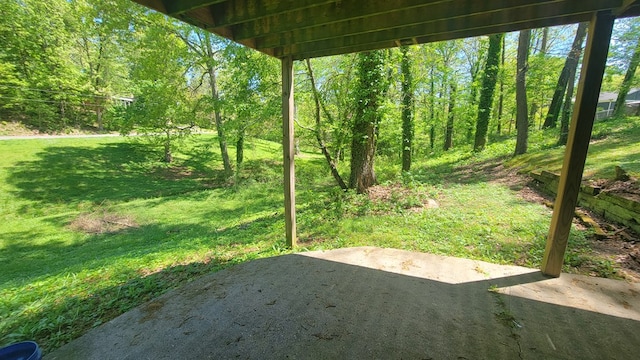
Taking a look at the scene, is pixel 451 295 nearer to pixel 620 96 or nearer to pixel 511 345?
pixel 511 345

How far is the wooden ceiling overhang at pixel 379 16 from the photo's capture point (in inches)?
75.2

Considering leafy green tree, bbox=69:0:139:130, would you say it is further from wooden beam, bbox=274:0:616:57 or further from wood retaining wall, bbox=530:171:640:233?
wood retaining wall, bbox=530:171:640:233

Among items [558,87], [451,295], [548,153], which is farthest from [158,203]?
[558,87]

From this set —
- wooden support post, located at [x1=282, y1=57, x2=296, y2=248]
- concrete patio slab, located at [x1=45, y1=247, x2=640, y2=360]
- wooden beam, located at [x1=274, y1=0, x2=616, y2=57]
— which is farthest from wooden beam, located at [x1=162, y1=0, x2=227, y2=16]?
concrete patio slab, located at [x1=45, y1=247, x2=640, y2=360]

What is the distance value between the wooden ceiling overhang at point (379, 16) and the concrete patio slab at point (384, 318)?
87.6 inches

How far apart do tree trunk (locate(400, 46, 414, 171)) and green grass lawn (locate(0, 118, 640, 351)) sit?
1.36m

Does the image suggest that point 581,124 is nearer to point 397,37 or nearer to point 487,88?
point 397,37

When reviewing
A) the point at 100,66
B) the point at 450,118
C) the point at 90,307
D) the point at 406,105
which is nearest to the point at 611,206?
the point at 406,105

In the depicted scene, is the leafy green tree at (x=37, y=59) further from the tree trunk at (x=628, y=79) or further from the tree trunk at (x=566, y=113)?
the tree trunk at (x=628, y=79)

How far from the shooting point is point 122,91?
17266 mm

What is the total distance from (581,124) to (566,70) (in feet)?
32.6

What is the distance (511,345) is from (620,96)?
46.7 feet

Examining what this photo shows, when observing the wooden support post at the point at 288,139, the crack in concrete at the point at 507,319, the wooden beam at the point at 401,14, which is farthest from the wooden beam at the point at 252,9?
the crack in concrete at the point at 507,319

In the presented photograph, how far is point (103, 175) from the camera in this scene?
11172mm
